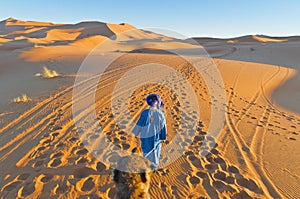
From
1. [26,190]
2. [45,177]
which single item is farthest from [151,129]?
[26,190]

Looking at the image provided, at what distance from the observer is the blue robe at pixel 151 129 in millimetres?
3219

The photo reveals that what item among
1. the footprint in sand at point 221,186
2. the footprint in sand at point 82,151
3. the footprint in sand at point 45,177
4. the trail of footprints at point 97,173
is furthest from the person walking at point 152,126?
the footprint in sand at point 45,177

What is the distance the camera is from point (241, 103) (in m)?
7.24

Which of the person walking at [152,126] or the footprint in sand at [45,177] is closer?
the person walking at [152,126]

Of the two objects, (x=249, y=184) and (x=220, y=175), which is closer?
(x=249, y=184)

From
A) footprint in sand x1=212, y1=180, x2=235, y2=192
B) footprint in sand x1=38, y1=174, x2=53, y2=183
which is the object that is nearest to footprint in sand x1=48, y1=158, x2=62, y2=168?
footprint in sand x1=38, y1=174, x2=53, y2=183

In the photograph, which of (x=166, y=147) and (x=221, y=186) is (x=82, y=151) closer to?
(x=166, y=147)

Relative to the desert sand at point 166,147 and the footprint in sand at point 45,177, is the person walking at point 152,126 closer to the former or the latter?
the desert sand at point 166,147

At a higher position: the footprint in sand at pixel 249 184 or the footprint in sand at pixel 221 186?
the footprint in sand at pixel 249 184

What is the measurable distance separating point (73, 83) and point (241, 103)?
6.58m

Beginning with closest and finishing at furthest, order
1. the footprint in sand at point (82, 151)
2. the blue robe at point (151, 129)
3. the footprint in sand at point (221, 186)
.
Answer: the footprint in sand at point (221, 186), the blue robe at point (151, 129), the footprint in sand at point (82, 151)

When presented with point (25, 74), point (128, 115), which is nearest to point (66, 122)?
point (128, 115)

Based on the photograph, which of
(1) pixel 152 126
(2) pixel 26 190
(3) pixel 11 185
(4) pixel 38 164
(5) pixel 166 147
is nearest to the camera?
(2) pixel 26 190

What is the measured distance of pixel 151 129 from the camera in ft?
10.8
